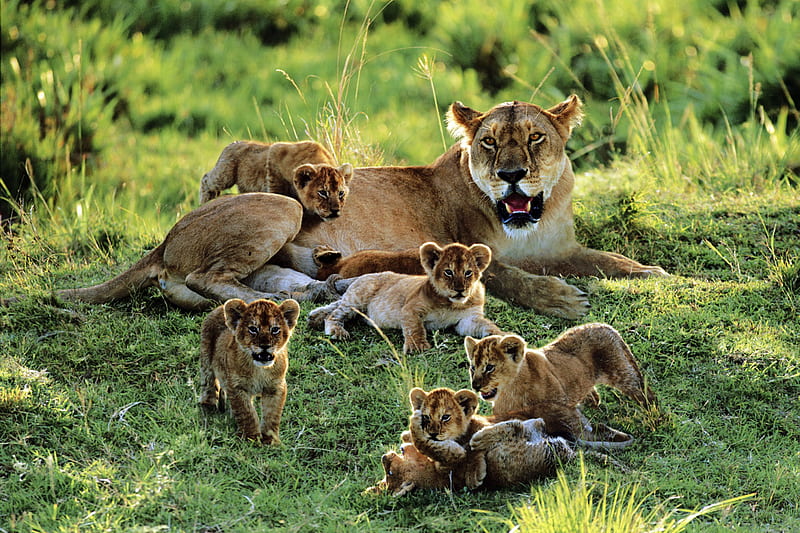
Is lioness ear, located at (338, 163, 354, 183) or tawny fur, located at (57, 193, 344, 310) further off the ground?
lioness ear, located at (338, 163, 354, 183)

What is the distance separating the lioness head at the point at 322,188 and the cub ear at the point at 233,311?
2.30 m

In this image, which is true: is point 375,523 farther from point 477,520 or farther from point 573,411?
point 573,411

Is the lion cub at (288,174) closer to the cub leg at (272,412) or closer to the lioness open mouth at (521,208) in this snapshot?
the lioness open mouth at (521,208)

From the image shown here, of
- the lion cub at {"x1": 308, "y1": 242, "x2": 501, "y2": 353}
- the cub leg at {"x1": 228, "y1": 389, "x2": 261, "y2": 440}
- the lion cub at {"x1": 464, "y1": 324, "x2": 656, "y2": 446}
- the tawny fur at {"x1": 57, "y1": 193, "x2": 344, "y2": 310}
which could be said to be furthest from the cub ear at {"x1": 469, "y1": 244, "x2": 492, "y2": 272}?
the cub leg at {"x1": 228, "y1": 389, "x2": 261, "y2": 440}

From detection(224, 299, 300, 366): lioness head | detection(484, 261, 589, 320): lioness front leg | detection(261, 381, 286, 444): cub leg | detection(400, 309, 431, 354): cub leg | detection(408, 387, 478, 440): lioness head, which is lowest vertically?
detection(484, 261, 589, 320): lioness front leg

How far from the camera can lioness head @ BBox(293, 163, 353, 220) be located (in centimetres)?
725

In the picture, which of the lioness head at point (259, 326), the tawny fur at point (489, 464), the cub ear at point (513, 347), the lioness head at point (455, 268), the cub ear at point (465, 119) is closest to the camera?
the tawny fur at point (489, 464)

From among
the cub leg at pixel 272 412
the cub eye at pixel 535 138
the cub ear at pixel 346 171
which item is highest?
the cub eye at pixel 535 138

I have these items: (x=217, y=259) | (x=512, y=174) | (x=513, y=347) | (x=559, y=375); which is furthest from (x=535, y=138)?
(x=513, y=347)

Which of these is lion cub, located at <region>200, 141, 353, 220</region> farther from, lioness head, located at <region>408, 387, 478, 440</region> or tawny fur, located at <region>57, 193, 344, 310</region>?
lioness head, located at <region>408, 387, 478, 440</region>

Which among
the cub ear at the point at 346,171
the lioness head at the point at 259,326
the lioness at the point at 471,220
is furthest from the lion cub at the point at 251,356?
the cub ear at the point at 346,171

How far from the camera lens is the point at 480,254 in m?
6.18

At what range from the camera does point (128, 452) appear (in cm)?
527

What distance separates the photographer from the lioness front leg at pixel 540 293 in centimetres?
700
